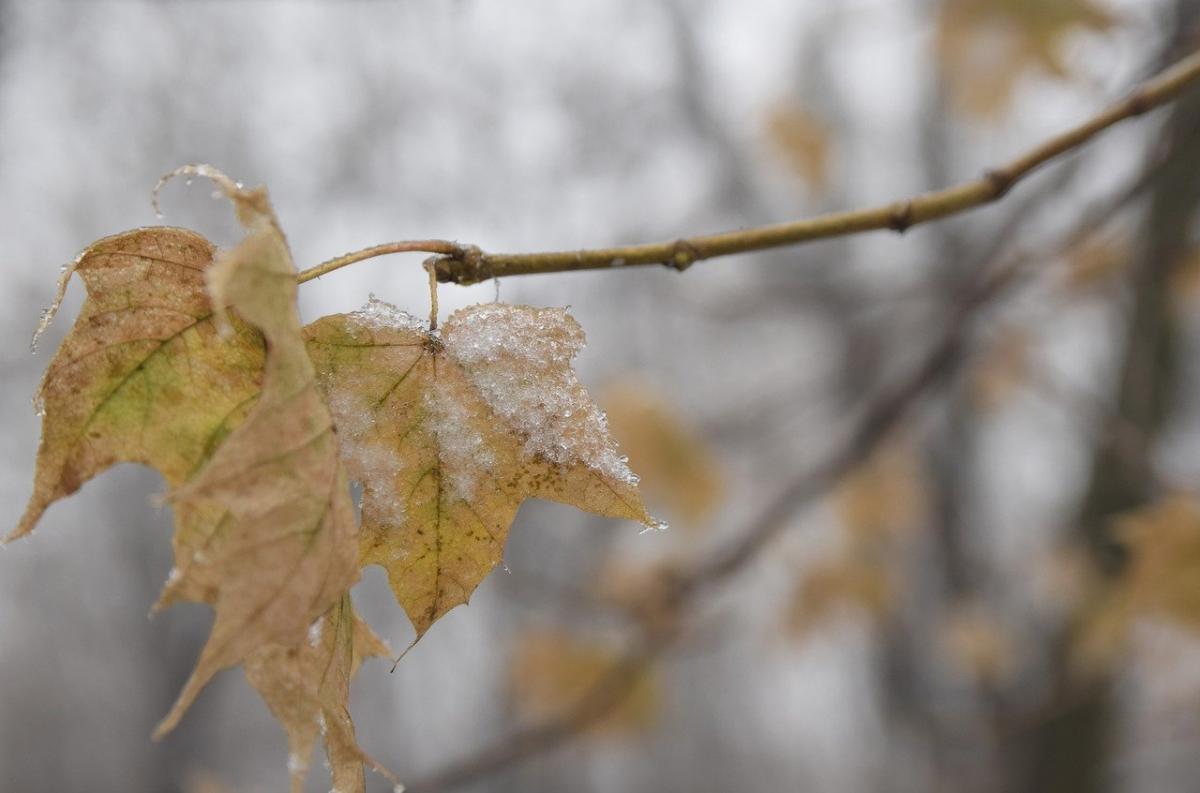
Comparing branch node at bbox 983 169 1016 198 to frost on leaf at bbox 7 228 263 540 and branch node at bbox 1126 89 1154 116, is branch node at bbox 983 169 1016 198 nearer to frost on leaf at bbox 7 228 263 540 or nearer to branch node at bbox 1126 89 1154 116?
branch node at bbox 1126 89 1154 116

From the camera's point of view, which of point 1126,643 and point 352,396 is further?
point 1126,643

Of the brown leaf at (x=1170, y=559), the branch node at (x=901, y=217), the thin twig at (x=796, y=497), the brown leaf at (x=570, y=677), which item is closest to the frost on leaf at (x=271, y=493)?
the branch node at (x=901, y=217)

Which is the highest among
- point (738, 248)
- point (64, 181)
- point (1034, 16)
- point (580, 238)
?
point (580, 238)

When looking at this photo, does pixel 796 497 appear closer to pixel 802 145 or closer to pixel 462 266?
pixel 462 266

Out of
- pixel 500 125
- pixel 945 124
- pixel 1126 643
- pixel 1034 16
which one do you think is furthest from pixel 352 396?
pixel 945 124

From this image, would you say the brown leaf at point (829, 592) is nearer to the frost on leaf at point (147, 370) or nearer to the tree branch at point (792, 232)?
the tree branch at point (792, 232)

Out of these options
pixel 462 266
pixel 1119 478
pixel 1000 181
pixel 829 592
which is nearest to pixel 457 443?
pixel 462 266

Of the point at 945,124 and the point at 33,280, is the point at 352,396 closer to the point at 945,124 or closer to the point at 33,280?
the point at 33,280
